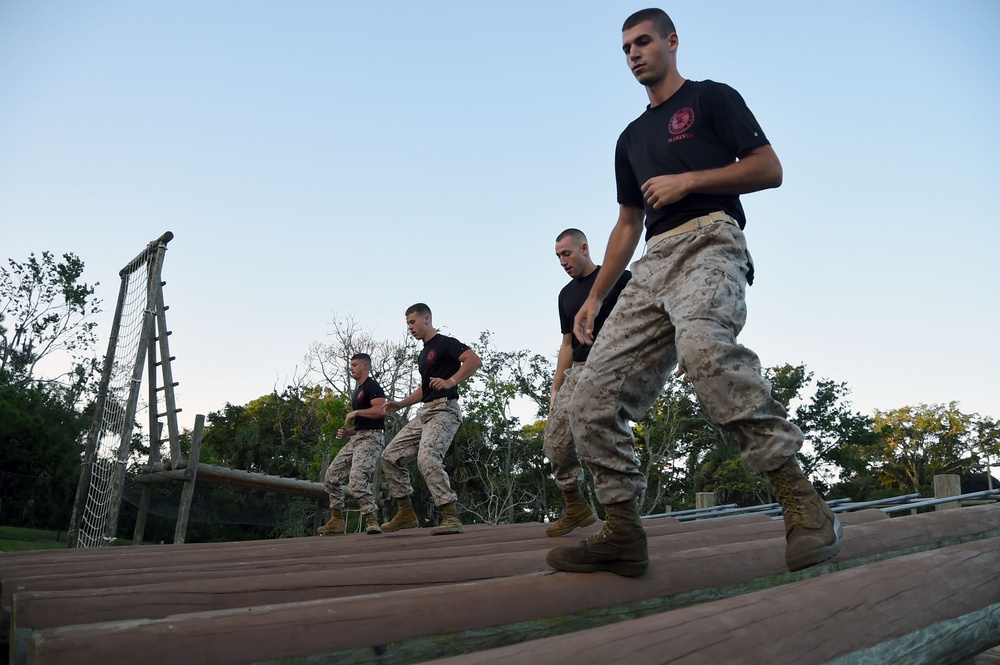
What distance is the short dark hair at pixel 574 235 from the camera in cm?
539

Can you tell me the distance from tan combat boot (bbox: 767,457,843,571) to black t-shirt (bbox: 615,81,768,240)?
0.98m

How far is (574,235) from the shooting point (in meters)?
5.41

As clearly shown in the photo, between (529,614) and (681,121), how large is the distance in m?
1.90

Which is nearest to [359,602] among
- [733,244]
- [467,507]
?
[733,244]

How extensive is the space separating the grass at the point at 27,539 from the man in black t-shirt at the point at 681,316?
16.7m

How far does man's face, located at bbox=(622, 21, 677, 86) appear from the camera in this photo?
2955mm

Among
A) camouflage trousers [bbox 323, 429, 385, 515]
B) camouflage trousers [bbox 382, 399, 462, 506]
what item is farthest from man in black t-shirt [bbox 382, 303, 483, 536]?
camouflage trousers [bbox 323, 429, 385, 515]

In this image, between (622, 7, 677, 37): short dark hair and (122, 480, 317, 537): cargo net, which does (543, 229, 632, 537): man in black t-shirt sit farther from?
(122, 480, 317, 537): cargo net

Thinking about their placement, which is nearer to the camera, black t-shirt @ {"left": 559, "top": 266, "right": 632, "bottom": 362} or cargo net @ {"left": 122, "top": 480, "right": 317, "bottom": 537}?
black t-shirt @ {"left": 559, "top": 266, "right": 632, "bottom": 362}

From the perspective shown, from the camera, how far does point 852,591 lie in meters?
1.84

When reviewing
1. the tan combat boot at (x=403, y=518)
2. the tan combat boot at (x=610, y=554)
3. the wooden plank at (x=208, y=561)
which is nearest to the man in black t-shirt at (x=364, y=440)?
the tan combat boot at (x=403, y=518)

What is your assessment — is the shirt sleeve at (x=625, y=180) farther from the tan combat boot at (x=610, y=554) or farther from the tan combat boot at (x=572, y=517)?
the tan combat boot at (x=572, y=517)

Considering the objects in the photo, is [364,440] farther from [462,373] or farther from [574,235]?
[574,235]

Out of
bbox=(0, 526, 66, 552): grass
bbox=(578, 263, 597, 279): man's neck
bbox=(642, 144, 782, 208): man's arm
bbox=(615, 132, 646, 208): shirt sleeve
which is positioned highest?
bbox=(578, 263, 597, 279): man's neck
